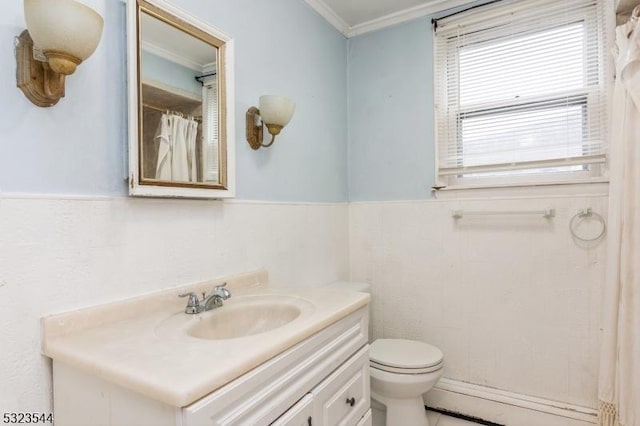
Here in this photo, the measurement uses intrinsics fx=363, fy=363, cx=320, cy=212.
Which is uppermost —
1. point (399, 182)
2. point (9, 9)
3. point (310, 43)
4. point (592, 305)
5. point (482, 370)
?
point (310, 43)

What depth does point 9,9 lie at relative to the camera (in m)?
0.90

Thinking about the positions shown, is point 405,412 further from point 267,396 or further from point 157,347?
point 157,347

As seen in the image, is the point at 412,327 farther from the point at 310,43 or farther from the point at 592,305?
the point at 310,43

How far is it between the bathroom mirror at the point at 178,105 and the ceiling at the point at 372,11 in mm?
971

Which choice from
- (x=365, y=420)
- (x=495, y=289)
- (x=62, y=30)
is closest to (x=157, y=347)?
(x=62, y=30)

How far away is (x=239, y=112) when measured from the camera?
1594 millimetres

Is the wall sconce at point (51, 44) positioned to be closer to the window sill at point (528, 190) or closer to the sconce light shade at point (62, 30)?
the sconce light shade at point (62, 30)

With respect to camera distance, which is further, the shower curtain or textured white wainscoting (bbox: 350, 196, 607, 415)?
textured white wainscoting (bbox: 350, 196, 607, 415)

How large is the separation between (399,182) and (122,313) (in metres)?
1.67

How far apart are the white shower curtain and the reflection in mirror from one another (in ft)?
5.49

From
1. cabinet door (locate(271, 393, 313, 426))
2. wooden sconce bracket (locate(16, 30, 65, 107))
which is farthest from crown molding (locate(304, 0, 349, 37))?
cabinet door (locate(271, 393, 313, 426))

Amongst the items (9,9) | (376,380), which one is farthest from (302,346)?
(9,9)

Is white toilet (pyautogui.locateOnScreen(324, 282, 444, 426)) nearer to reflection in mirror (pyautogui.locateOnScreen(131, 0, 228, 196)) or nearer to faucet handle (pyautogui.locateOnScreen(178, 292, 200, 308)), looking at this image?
faucet handle (pyautogui.locateOnScreen(178, 292, 200, 308))

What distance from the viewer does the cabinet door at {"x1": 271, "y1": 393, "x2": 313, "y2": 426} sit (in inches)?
36.3
